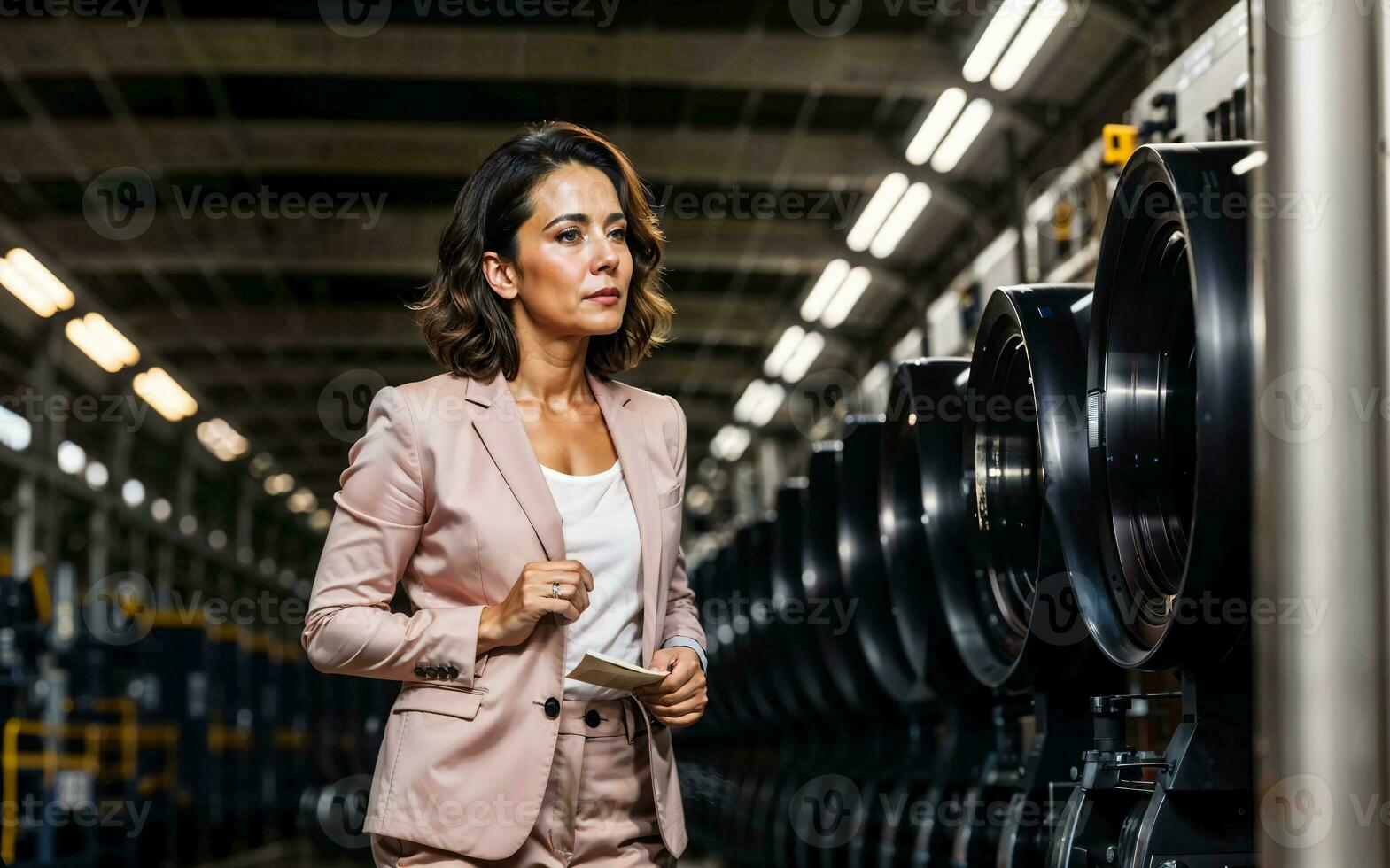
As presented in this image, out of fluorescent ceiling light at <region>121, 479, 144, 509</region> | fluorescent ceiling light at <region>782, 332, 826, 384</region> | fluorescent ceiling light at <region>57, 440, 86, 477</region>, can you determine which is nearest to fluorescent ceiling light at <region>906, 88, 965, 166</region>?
fluorescent ceiling light at <region>782, 332, 826, 384</region>

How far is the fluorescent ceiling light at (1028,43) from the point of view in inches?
216

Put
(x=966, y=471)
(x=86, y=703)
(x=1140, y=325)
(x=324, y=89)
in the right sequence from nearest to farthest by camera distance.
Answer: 1. (x=1140, y=325)
2. (x=966, y=471)
3. (x=324, y=89)
4. (x=86, y=703)

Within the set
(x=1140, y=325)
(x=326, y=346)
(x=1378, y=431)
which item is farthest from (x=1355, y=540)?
(x=326, y=346)

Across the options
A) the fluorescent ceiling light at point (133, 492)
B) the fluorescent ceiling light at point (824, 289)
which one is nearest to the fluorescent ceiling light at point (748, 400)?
the fluorescent ceiling light at point (824, 289)

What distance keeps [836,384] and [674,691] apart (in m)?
9.76

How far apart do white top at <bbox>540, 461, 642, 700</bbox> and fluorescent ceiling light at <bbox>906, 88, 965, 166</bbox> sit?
5.29 meters

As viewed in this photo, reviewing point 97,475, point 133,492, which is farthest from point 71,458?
point 133,492

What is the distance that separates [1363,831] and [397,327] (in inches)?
394

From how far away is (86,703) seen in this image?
791cm

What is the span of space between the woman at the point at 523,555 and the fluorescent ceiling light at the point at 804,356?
860 centimetres

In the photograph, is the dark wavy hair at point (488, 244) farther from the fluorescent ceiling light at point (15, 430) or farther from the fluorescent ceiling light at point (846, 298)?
the fluorescent ceiling light at point (15, 430)

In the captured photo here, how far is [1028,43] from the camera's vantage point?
5.77 m

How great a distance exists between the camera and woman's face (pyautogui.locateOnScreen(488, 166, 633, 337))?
160 centimetres

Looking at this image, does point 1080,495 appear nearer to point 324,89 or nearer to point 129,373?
point 324,89
